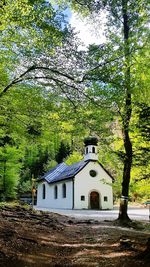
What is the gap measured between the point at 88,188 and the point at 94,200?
1498 millimetres

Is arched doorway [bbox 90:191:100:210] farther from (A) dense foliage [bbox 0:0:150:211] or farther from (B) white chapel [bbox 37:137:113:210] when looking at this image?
(A) dense foliage [bbox 0:0:150:211]

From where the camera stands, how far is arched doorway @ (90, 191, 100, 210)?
34844 mm

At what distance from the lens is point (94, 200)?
35156mm

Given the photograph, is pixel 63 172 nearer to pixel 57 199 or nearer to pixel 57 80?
pixel 57 199

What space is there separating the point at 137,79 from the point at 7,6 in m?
6.45

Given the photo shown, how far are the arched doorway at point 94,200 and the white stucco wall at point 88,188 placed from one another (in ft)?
1.09

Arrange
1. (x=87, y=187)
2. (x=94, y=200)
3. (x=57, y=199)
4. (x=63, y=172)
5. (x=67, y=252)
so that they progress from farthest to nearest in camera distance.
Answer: (x=63, y=172) → (x=57, y=199) → (x=94, y=200) → (x=87, y=187) → (x=67, y=252)

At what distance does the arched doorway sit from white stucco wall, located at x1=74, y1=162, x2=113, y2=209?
33 cm

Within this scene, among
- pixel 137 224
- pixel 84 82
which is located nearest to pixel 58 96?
pixel 84 82

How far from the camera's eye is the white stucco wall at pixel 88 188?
3425cm

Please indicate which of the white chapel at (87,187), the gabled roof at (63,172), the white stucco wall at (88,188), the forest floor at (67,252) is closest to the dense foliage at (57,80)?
the forest floor at (67,252)

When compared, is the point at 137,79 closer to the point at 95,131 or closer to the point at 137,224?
the point at 95,131

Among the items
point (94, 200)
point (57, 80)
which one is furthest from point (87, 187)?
point (57, 80)

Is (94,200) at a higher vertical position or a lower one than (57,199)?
higher
